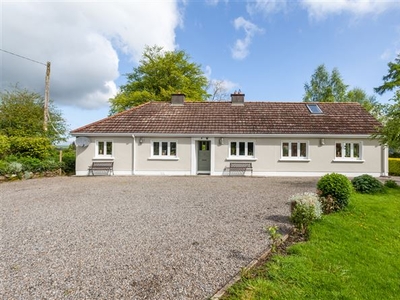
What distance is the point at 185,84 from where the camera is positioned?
32.6 metres

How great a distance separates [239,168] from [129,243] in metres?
11.2

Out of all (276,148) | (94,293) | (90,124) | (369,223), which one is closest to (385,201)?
(369,223)

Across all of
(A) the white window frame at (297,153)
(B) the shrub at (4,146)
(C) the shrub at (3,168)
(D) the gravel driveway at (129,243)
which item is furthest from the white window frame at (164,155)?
(B) the shrub at (4,146)

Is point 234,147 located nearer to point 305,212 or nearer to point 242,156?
point 242,156

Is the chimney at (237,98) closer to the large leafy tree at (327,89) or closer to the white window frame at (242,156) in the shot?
the white window frame at (242,156)

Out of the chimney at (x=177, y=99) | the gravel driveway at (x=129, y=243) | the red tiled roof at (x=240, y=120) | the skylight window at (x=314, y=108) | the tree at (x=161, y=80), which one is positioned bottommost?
the gravel driveway at (x=129, y=243)

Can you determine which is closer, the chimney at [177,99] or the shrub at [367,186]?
the shrub at [367,186]

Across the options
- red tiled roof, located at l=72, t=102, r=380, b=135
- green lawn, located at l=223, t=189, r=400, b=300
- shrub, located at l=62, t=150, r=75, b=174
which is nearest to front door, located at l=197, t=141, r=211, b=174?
red tiled roof, located at l=72, t=102, r=380, b=135

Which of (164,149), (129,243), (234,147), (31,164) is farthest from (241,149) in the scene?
(31,164)

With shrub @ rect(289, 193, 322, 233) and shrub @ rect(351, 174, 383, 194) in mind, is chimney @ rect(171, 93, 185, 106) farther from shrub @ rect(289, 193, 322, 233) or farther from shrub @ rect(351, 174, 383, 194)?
shrub @ rect(289, 193, 322, 233)

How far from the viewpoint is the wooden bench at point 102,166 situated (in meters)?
15.2

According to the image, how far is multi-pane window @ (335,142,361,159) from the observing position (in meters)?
15.2

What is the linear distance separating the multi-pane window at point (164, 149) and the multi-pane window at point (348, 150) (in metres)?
11.0

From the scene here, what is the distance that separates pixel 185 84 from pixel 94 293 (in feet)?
104
